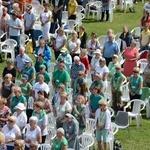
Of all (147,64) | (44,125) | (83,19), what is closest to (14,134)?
(44,125)

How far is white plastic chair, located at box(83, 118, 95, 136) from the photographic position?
19297 millimetres

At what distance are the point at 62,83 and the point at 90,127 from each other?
7.05 feet

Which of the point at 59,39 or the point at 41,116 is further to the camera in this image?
the point at 59,39

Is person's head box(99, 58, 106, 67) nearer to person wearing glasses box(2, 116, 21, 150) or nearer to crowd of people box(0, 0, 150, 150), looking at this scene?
crowd of people box(0, 0, 150, 150)

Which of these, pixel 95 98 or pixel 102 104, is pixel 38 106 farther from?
pixel 95 98

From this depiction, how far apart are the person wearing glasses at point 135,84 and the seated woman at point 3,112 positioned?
3.87 meters

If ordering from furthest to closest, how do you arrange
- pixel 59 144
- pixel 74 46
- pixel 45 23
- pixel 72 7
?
pixel 72 7, pixel 45 23, pixel 74 46, pixel 59 144

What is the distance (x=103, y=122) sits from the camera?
18312mm

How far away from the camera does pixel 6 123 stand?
1872 cm

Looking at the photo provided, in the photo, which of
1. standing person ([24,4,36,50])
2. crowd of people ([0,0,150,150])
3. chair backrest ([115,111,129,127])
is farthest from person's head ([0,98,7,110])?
standing person ([24,4,36,50])

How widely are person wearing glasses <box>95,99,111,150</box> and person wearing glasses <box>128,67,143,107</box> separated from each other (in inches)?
112

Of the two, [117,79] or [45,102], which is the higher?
[117,79]

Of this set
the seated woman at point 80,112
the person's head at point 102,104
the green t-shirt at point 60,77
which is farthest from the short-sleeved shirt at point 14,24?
the person's head at point 102,104

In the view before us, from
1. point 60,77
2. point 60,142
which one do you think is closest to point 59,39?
point 60,77
